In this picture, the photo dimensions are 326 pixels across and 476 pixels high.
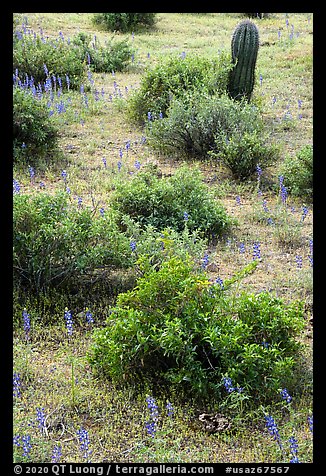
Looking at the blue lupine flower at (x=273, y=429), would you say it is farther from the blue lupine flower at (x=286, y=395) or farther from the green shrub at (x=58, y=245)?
the green shrub at (x=58, y=245)

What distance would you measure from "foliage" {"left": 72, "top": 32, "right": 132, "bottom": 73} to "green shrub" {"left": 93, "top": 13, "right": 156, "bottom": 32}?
105 inches

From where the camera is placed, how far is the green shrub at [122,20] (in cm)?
1438

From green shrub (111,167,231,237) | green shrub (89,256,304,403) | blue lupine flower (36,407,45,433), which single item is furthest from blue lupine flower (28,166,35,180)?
blue lupine flower (36,407,45,433)

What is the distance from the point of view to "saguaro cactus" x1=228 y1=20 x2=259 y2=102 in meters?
9.01

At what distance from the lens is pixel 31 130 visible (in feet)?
24.6

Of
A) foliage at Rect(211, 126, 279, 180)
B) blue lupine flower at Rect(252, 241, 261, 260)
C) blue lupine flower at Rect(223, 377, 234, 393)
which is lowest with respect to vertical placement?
Result: blue lupine flower at Rect(223, 377, 234, 393)

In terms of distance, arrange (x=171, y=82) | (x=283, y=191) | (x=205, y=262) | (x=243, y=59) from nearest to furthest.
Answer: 1. (x=205, y=262)
2. (x=283, y=191)
3. (x=171, y=82)
4. (x=243, y=59)

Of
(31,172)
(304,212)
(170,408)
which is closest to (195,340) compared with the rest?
(170,408)

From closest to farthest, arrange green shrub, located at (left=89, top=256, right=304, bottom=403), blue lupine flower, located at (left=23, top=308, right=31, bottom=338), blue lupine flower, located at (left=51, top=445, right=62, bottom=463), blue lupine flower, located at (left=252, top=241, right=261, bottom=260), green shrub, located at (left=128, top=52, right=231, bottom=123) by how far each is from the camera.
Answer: blue lupine flower, located at (left=51, top=445, right=62, bottom=463)
green shrub, located at (left=89, top=256, right=304, bottom=403)
blue lupine flower, located at (left=23, top=308, right=31, bottom=338)
blue lupine flower, located at (left=252, top=241, right=261, bottom=260)
green shrub, located at (left=128, top=52, right=231, bottom=123)

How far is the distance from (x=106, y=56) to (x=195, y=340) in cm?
852

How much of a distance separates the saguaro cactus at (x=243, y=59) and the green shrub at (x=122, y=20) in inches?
232

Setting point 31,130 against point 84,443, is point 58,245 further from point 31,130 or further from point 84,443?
point 31,130

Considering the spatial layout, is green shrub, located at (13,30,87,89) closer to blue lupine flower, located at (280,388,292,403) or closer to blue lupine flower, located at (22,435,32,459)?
blue lupine flower, located at (280,388,292,403)

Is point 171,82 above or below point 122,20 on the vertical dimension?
below
